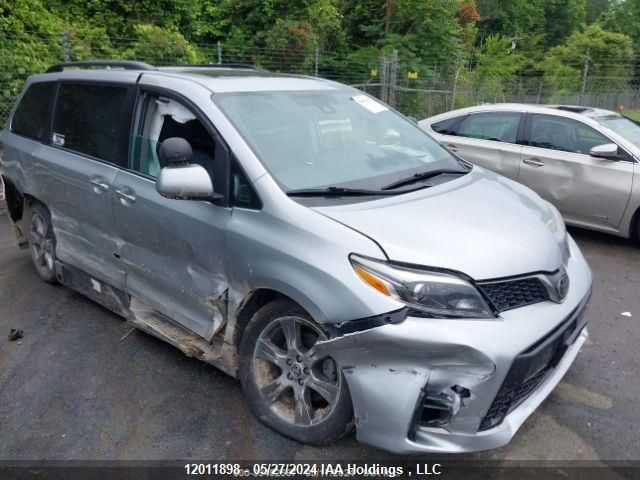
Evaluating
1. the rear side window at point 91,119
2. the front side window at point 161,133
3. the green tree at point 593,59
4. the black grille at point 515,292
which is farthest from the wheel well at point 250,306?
the green tree at point 593,59

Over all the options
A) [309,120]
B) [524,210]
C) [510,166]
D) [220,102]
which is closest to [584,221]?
[510,166]

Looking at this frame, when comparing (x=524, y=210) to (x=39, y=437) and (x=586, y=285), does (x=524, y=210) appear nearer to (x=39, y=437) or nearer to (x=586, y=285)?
(x=586, y=285)

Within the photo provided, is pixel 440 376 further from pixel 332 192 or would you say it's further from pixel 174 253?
pixel 174 253

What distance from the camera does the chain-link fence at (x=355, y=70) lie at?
10047 mm

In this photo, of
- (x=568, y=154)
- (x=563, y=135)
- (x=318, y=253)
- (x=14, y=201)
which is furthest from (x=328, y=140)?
(x=563, y=135)

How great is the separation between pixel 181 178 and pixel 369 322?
4.08ft

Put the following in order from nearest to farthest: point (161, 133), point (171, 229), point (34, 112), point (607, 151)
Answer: point (171, 229) < point (161, 133) < point (34, 112) < point (607, 151)

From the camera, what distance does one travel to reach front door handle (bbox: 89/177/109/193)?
3.86 m

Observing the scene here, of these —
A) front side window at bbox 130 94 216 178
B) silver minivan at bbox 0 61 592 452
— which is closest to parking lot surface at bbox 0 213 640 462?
silver minivan at bbox 0 61 592 452

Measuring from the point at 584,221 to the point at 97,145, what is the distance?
5009 mm

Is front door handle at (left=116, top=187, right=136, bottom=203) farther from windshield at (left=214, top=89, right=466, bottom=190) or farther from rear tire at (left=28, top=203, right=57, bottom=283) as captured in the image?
rear tire at (left=28, top=203, right=57, bottom=283)

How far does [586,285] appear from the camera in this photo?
3.13 m

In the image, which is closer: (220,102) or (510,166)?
(220,102)

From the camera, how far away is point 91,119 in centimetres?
416
